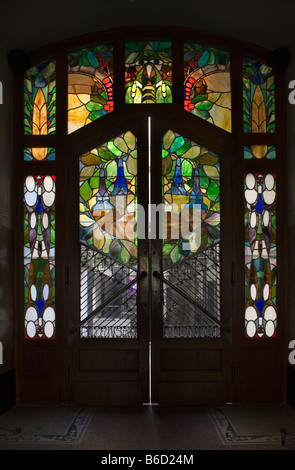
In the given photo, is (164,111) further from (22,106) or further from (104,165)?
(22,106)

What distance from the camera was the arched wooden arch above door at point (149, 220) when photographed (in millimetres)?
3686

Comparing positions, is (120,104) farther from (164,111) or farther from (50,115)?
(50,115)

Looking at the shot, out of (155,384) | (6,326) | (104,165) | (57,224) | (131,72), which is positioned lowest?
(155,384)

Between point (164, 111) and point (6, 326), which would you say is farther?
point (164, 111)

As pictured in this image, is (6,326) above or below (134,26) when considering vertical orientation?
below

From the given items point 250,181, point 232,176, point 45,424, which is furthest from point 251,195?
point 45,424

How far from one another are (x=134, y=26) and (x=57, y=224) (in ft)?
6.10

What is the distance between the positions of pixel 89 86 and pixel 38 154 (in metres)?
0.75

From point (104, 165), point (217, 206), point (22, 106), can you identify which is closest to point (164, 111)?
point (104, 165)

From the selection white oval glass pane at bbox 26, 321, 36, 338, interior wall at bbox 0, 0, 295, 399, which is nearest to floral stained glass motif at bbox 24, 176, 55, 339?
white oval glass pane at bbox 26, 321, 36, 338

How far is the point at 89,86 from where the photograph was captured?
3846 mm

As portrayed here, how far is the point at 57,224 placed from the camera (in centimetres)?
375

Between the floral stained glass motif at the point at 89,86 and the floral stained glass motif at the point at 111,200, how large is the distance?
12.5 inches

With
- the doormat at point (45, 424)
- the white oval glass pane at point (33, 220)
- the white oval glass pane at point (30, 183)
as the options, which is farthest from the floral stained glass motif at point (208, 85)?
the doormat at point (45, 424)
